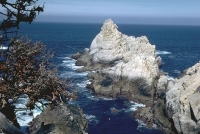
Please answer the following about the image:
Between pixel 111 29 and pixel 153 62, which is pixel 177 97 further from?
pixel 111 29

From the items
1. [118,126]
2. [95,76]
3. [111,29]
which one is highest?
[111,29]

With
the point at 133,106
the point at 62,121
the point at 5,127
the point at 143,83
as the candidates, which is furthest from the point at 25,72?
the point at 143,83

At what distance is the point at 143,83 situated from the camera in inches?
3049

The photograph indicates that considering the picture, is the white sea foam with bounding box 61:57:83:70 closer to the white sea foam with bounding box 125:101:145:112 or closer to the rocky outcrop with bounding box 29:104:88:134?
the white sea foam with bounding box 125:101:145:112

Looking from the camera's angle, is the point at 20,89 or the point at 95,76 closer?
the point at 20,89

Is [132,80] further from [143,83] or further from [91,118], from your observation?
[91,118]

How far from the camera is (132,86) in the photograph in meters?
78.9

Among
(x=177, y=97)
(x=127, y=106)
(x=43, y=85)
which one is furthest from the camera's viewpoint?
(x=127, y=106)

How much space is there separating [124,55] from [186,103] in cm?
5094

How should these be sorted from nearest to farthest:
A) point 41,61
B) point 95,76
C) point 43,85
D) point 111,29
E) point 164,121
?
1. point 43,85
2. point 41,61
3. point 164,121
4. point 95,76
5. point 111,29

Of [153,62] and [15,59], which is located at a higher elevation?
[15,59]

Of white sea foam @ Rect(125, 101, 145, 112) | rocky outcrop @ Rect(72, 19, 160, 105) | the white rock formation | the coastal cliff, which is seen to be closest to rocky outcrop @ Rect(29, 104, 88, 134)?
the coastal cliff

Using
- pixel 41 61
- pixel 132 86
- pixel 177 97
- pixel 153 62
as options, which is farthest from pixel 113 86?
pixel 41 61

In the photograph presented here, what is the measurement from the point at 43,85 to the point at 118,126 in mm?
49942
